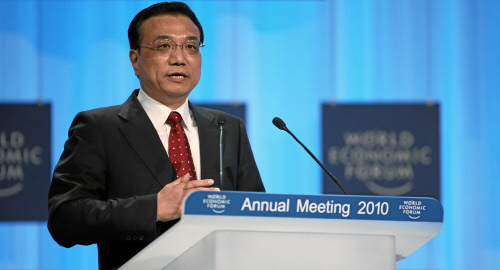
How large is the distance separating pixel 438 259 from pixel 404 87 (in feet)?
4.15

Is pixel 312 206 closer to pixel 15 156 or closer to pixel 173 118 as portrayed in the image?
pixel 173 118

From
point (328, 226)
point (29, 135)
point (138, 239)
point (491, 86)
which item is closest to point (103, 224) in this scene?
point (138, 239)

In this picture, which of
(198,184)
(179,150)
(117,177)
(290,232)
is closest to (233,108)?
(179,150)

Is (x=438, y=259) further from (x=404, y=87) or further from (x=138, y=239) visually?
(x=138, y=239)

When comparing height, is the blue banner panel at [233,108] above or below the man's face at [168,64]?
below

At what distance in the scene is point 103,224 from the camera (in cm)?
155

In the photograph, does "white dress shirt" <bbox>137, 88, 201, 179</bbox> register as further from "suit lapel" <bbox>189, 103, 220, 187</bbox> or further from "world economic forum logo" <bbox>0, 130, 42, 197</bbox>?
"world economic forum logo" <bbox>0, 130, 42, 197</bbox>

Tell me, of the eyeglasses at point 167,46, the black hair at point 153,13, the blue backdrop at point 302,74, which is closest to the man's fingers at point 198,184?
the eyeglasses at point 167,46

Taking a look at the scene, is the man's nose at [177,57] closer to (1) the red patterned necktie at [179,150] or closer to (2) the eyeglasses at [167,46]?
(2) the eyeglasses at [167,46]

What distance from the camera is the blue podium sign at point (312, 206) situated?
115 centimetres

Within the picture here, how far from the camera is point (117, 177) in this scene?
1.80m

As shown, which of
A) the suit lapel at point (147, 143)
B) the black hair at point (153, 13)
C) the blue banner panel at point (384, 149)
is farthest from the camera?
the blue banner panel at point (384, 149)

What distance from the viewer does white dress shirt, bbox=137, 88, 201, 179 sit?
76.0 inches

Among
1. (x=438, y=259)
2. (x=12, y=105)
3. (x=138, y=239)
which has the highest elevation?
(x=12, y=105)
